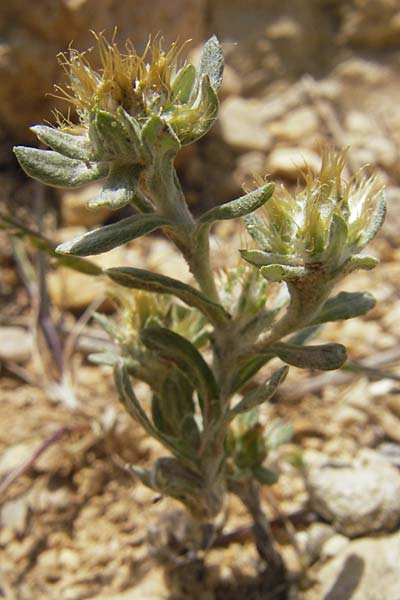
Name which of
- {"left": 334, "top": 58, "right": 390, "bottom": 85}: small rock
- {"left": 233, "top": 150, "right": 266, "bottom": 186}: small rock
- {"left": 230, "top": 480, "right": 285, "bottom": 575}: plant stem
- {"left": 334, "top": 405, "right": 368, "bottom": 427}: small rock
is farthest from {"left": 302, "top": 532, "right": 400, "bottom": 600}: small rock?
{"left": 334, "top": 58, "right": 390, "bottom": 85}: small rock

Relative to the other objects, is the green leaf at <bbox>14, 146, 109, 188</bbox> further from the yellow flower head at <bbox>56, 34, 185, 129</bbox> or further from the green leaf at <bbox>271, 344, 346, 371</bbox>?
the green leaf at <bbox>271, 344, 346, 371</bbox>

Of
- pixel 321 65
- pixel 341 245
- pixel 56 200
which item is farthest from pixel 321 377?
pixel 321 65

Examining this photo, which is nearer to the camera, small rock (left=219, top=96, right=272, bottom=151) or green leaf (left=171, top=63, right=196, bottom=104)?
green leaf (left=171, top=63, right=196, bottom=104)

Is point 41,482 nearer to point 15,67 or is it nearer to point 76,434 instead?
point 76,434

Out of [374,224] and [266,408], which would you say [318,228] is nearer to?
[374,224]

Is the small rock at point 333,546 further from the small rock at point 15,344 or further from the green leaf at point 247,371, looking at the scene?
the small rock at point 15,344

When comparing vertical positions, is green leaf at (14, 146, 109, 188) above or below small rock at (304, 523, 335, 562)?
above

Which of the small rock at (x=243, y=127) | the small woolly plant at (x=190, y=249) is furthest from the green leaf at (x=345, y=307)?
the small rock at (x=243, y=127)
